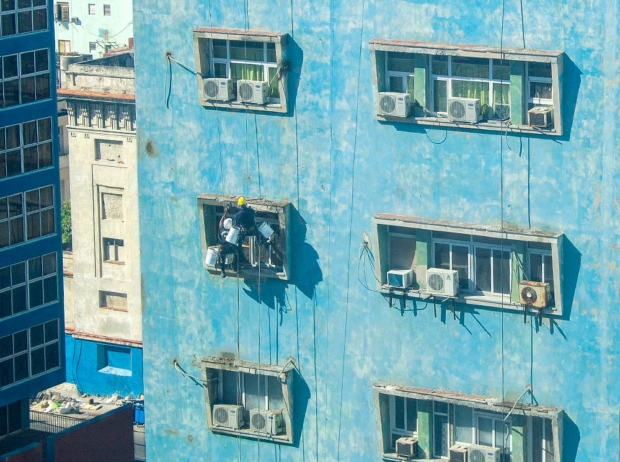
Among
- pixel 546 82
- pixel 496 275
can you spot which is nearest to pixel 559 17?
pixel 546 82

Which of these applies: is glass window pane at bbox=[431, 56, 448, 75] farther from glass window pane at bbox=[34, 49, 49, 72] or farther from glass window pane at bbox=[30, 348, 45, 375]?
glass window pane at bbox=[30, 348, 45, 375]

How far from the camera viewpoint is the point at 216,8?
24.0m

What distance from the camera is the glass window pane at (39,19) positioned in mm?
33562

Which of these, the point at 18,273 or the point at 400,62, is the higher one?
the point at 400,62

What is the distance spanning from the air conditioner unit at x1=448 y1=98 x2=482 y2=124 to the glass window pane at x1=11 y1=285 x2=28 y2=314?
14086 mm

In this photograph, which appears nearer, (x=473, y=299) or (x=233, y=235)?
(x=473, y=299)

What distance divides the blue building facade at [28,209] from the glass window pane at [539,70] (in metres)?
14.1

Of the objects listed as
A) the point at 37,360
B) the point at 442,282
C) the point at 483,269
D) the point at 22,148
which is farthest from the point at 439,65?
the point at 37,360

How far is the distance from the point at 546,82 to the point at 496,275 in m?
2.96

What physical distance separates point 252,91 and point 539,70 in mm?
4508

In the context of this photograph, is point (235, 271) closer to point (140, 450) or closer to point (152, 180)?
point (152, 180)

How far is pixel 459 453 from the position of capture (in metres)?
23.2

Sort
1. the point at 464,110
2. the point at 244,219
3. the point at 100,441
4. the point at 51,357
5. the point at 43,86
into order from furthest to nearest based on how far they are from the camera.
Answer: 1. the point at 100,441
2. the point at 51,357
3. the point at 43,86
4. the point at 244,219
5. the point at 464,110

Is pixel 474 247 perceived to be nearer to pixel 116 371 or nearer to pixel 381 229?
pixel 381 229
